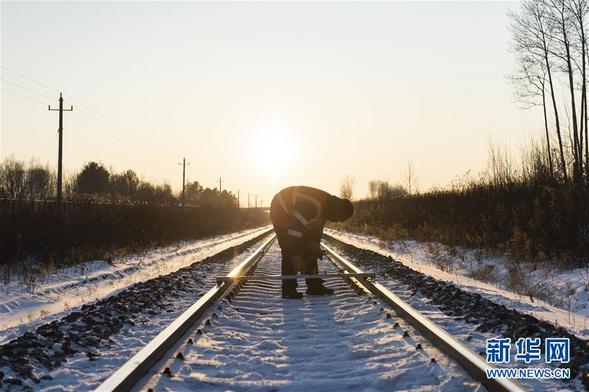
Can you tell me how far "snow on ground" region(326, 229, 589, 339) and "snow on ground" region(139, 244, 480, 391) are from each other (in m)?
1.99

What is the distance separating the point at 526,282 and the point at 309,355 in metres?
7.97

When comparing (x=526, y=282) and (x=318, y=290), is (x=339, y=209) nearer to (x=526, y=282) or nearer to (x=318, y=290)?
(x=318, y=290)

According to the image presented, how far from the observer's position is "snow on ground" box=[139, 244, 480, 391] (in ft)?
13.0

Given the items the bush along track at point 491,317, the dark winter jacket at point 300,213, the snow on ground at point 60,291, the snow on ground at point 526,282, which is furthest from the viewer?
the dark winter jacket at point 300,213

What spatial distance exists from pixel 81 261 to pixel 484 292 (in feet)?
38.3

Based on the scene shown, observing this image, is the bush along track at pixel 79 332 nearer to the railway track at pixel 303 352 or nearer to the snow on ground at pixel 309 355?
the railway track at pixel 303 352

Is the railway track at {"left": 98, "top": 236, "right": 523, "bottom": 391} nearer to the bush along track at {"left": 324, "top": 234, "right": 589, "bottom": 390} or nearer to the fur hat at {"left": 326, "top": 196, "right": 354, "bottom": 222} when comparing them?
the bush along track at {"left": 324, "top": 234, "right": 589, "bottom": 390}

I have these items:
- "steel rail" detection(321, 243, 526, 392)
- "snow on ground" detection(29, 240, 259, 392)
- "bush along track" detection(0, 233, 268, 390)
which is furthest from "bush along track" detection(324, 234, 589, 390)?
"bush along track" detection(0, 233, 268, 390)

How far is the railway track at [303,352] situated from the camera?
395 centimetres

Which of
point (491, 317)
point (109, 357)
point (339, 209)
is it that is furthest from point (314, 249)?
point (109, 357)

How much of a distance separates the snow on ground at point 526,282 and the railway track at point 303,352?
182 cm

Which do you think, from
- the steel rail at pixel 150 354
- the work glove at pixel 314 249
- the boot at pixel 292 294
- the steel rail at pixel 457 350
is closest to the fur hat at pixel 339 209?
the work glove at pixel 314 249

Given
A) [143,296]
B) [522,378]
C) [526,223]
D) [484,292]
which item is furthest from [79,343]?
[526,223]

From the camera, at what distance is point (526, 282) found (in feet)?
36.9
